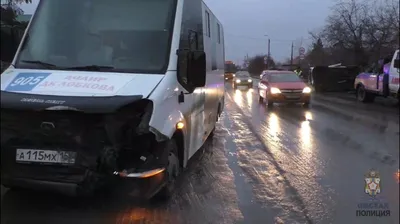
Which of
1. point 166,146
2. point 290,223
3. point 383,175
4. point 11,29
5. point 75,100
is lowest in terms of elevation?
point 290,223

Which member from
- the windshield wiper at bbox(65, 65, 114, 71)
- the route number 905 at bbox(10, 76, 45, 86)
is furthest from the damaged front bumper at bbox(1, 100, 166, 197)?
the windshield wiper at bbox(65, 65, 114, 71)

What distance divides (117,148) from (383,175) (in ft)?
9.65

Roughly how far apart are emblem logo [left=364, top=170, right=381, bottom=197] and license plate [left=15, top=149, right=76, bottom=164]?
3.20 metres

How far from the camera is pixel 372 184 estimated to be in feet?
16.3

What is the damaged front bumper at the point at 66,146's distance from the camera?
3898mm

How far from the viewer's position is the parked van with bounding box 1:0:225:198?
391cm

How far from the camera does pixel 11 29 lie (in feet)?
18.8

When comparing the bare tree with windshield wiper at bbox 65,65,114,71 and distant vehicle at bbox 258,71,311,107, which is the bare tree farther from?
windshield wiper at bbox 65,65,114,71

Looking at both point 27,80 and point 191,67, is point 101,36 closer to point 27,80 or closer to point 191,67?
point 27,80

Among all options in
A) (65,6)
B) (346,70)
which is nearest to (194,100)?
A: (65,6)

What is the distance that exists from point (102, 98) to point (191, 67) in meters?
1.41

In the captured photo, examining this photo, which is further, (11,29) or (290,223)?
(11,29)

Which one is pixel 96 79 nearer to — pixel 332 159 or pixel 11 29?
pixel 11 29

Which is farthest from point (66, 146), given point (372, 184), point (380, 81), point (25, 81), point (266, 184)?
point (380, 81)
